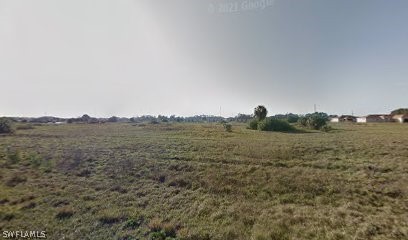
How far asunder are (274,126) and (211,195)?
49.5 meters

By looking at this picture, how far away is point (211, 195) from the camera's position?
13789 millimetres

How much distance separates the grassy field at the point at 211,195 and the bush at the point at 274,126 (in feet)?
118

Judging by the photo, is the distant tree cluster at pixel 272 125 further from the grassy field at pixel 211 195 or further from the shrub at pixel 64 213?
the shrub at pixel 64 213

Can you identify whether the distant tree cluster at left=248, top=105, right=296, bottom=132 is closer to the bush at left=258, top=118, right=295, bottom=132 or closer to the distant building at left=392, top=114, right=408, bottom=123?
the bush at left=258, top=118, right=295, bottom=132

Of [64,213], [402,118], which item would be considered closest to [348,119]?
[402,118]

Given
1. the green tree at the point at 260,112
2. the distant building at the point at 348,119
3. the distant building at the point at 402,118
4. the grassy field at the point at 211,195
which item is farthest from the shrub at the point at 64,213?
the distant building at the point at 348,119

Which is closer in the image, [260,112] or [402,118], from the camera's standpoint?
[260,112]

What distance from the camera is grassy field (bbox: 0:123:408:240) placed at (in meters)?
9.88

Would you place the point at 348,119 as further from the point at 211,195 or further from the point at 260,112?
the point at 211,195

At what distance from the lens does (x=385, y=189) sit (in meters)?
13.3

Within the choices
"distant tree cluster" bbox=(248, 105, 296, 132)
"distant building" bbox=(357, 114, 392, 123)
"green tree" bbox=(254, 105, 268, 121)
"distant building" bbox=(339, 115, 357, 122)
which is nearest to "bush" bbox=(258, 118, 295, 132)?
"distant tree cluster" bbox=(248, 105, 296, 132)

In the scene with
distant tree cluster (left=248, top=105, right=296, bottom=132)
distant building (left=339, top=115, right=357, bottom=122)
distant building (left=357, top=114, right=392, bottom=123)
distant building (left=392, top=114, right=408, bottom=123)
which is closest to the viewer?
distant tree cluster (left=248, top=105, right=296, bottom=132)

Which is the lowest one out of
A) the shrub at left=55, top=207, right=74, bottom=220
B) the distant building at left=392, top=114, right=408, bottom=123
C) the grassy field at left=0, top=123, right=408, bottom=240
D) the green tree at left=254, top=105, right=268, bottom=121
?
the shrub at left=55, top=207, right=74, bottom=220

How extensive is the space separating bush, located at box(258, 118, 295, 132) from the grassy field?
3596 centimetres
